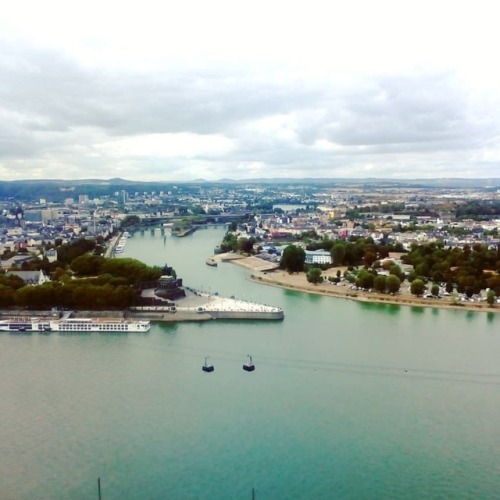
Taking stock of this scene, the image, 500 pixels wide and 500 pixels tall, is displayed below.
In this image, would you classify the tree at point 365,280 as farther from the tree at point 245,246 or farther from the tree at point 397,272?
the tree at point 245,246

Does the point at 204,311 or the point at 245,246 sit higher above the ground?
the point at 245,246

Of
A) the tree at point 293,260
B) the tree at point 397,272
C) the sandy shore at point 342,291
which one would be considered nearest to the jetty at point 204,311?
the sandy shore at point 342,291

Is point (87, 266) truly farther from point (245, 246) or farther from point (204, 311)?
point (245, 246)

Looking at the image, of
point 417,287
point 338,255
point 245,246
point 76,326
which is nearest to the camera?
point 76,326

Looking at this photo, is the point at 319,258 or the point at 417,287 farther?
the point at 319,258

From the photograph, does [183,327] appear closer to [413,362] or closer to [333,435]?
[413,362]

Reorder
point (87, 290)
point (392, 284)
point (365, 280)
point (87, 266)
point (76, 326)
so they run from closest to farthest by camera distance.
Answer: point (76, 326) < point (87, 290) < point (392, 284) < point (365, 280) < point (87, 266)

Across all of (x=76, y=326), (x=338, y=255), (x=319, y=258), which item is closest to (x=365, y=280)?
(x=338, y=255)
